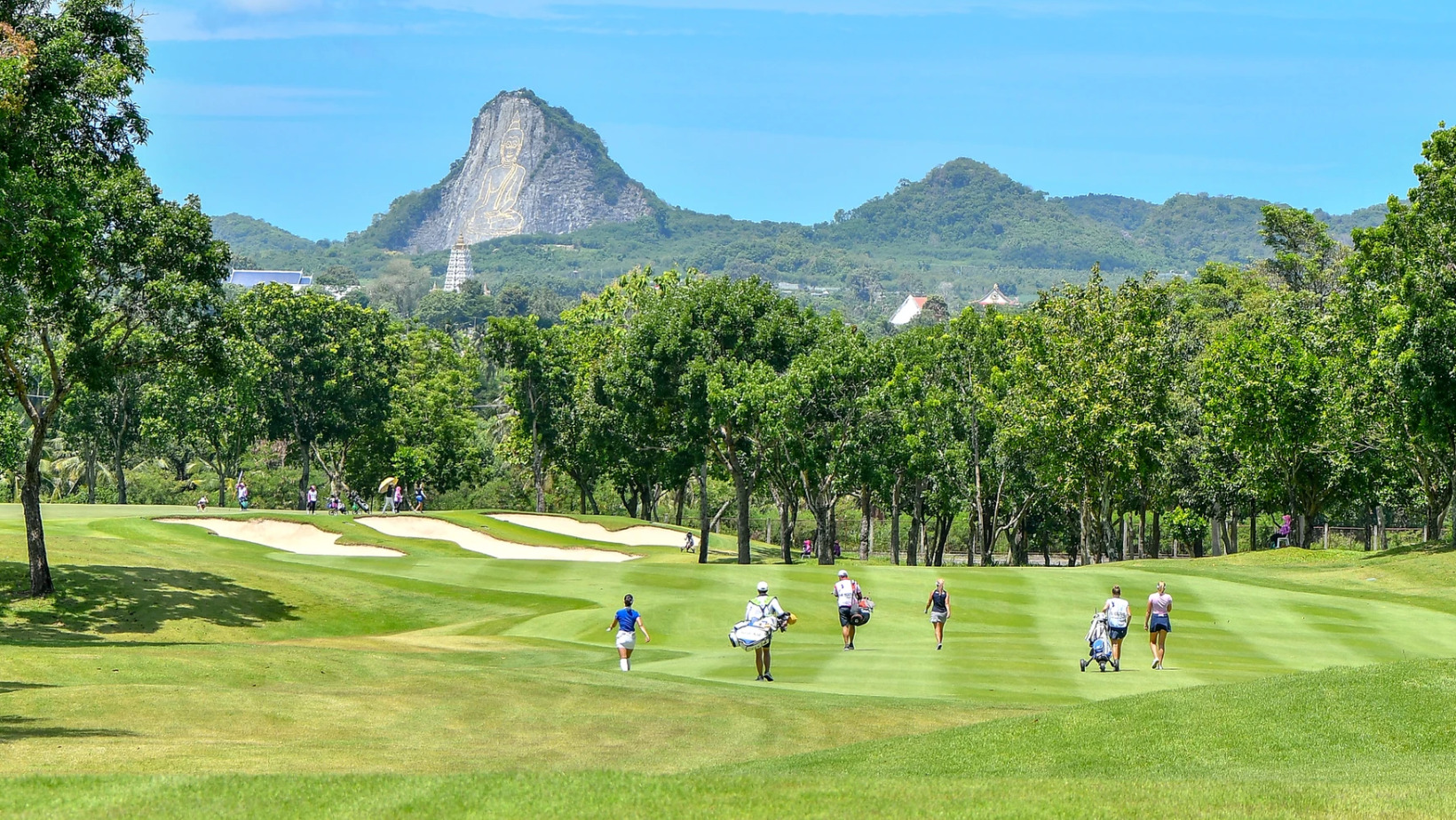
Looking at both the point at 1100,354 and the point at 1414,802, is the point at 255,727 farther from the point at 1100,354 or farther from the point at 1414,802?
the point at 1100,354

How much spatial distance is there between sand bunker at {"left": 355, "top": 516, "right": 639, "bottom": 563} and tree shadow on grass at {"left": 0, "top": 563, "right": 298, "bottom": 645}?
25271 millimetres

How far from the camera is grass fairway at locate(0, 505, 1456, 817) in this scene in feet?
43.5

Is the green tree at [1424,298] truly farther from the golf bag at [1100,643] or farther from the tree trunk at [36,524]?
the tree trunk at [36,524]

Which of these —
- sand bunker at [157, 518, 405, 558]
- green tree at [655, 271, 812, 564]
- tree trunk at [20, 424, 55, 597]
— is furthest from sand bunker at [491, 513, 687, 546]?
tree trunk at [20, 424, 55, 597]

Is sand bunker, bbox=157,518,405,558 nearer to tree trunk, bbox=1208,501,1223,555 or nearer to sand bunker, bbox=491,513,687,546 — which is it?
sand bunker, bbox=491,513,687,546

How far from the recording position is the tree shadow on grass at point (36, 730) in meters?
16.8

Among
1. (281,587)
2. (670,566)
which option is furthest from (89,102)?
(670,566)

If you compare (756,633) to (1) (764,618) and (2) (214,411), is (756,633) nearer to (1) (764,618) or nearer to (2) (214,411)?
(1) (764,618)

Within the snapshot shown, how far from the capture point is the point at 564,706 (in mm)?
21781

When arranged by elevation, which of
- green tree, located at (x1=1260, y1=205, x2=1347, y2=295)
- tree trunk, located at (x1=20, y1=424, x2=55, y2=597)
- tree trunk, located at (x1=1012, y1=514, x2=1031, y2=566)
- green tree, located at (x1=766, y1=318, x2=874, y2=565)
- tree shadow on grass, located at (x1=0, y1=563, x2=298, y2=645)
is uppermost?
green tree, located at (x1=1260, y1=205, x2=1347, y2=295)

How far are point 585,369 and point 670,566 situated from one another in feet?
112

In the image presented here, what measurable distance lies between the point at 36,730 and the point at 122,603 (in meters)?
18.9

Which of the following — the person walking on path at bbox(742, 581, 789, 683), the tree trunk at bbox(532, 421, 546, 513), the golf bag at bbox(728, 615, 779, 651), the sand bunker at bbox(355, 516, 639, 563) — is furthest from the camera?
the tree trunk at bbox(532, 421, 546, 513)

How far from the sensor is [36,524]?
33.7 m
